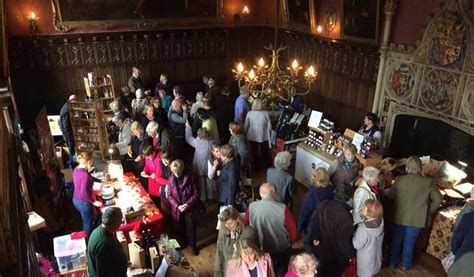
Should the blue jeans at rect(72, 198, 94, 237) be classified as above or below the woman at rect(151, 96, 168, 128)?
below

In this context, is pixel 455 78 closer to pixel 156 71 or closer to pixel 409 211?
pixel 409 211

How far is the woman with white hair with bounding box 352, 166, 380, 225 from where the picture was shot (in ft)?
15.4

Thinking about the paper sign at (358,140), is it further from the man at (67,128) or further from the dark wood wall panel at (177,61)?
the man at (67,128)

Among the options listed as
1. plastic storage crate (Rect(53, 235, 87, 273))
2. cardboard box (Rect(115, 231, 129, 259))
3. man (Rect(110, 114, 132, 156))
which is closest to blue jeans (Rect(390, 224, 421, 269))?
cardboard box (Rect(115, 231, 129, 259))

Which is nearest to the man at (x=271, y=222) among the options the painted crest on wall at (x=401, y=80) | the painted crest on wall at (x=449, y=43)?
the painted crest on wall at (x=449, y=43)

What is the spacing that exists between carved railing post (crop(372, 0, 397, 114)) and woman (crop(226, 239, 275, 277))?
5.68 m

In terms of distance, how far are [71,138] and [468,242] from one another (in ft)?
22.1

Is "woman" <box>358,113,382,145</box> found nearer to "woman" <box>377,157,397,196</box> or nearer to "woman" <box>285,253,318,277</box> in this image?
"woman" <box>377,157,397,196</box>

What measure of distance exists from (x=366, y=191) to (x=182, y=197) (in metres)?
2.36

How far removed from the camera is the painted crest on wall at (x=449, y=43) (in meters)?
6.32

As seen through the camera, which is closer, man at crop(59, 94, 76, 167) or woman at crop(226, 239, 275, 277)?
woman at crop(226, 239, 275, 277)

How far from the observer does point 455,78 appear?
6539mm

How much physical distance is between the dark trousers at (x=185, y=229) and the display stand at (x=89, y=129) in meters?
2.40

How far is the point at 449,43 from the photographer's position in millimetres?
6508
